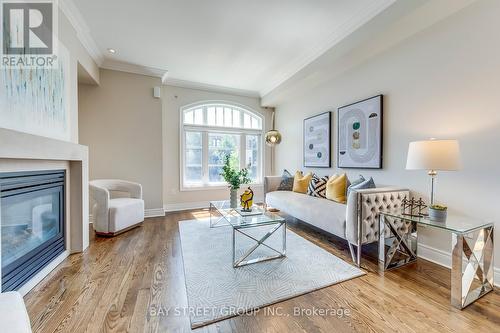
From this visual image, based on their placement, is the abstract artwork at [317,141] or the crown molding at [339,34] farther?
the abstract artwork at [317,141]

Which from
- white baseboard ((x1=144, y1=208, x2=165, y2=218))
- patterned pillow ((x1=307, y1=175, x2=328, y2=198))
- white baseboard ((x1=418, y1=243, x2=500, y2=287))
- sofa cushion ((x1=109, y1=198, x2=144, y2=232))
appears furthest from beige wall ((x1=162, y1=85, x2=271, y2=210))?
white baseboard ((x1=418, y1=243, x2=500, y2=287))

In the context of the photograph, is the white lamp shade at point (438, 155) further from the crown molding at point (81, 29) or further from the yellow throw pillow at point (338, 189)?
the crown molding at point (81, 29)

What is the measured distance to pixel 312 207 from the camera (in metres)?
2.98

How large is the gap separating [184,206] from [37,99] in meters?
3.26

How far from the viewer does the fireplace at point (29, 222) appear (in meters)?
1.64

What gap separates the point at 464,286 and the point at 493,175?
1033 mm

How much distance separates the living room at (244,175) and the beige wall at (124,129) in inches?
1.0

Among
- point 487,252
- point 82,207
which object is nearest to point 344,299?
point 487,252

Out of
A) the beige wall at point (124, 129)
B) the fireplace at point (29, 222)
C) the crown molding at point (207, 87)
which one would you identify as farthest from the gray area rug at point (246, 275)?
the crown molding at point (207, 87)

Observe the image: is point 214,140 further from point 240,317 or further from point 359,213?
point 240,317

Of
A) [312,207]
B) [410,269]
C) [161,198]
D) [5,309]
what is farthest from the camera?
[161,198]

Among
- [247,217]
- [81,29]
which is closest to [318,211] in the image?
[247,217]

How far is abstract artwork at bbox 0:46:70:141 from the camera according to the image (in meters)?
1.63

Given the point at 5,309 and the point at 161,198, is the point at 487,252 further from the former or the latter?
the point at 161,198
